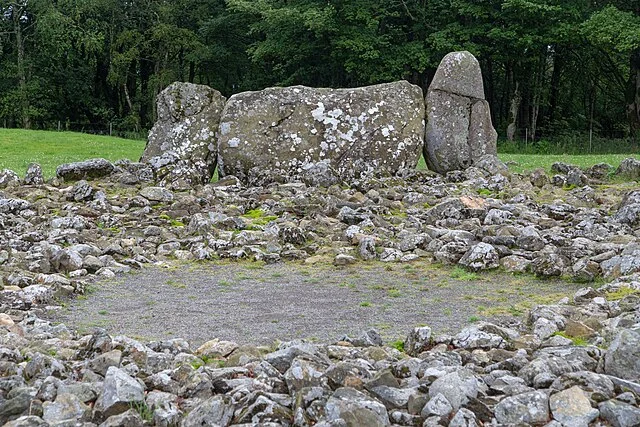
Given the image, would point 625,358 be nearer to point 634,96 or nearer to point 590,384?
point 590,384

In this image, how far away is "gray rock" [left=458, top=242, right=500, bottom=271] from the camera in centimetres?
764

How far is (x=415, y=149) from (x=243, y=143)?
3.74m

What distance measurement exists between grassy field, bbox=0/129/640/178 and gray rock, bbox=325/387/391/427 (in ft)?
45.6

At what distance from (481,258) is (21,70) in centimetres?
4718

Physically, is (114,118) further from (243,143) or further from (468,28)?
(243,143)

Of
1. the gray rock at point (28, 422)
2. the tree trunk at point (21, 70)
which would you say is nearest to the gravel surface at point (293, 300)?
the gray rock at point (28, 422)

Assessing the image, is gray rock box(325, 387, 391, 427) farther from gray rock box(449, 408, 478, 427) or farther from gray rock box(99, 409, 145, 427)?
gray rock box(99, 409, 145, 427)

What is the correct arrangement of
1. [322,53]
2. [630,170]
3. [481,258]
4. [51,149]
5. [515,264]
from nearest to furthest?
[515,264] → [481,258] → [630,170] → [51,149] → [322,53]

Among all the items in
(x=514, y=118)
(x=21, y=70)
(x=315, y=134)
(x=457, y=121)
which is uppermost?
Result: (x=21, y=70)

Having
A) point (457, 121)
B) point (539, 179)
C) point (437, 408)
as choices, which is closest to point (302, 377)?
point (437, 408)

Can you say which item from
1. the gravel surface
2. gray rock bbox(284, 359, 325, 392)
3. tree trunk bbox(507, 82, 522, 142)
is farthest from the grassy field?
gray rock bbox(284, 359, 325, 392)

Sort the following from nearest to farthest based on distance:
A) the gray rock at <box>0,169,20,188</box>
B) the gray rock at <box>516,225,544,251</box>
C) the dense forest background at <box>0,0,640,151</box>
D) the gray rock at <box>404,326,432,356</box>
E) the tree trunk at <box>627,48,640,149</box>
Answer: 1. the gray rock at <box>404,326,432,356</box>
2. the gray rock at <box>516,225,544,251</box>
3. the gray rock at <box>0,169,20,188</box>
4. the tree trunk at <box>627,48,640,149</box>
5. the dense forest background at <box>0,0,640,151</box>

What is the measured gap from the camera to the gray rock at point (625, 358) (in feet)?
12.1

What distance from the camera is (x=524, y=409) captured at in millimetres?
3420
